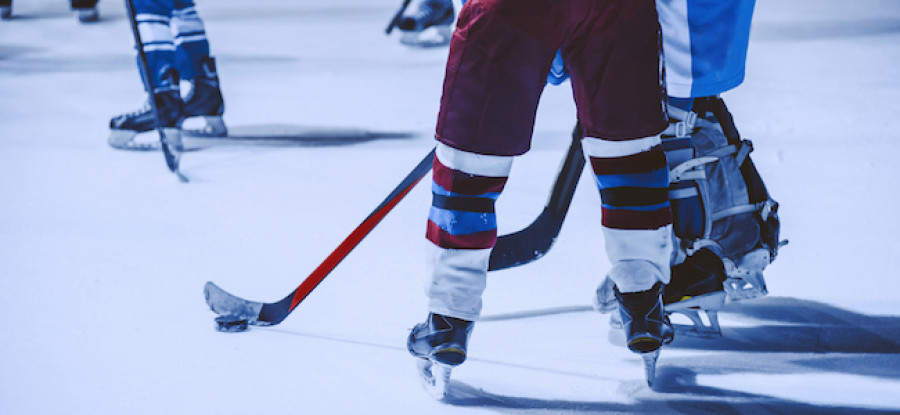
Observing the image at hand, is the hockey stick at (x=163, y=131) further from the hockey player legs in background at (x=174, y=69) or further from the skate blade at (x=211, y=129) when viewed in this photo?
the skate blade at (x=211, y=129)

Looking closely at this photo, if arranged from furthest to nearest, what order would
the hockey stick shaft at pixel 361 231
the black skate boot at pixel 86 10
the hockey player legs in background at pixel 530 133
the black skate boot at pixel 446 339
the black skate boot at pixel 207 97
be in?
the black skate boot at pixel 86 10 < the black skate boot at pixel 207 97 < the hockey stick shaft at pixel 361 231 < the black skate boot at pixel 446 339 < the hockey player legs in background at pixel 530 133

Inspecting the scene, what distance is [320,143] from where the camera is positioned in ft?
9.83

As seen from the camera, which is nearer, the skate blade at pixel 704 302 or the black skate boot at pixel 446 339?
the black skate boot at pixel 446 339

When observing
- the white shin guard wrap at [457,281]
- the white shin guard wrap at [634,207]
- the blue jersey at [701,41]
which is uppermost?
the blue jersey at [701,41]

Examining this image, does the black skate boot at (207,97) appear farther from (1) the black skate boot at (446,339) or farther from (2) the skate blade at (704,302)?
(2) the skate blade at (704,302)

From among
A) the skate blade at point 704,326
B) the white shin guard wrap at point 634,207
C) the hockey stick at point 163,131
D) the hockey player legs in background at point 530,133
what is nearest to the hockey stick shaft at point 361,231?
the hockey player legs in background at point 530,133

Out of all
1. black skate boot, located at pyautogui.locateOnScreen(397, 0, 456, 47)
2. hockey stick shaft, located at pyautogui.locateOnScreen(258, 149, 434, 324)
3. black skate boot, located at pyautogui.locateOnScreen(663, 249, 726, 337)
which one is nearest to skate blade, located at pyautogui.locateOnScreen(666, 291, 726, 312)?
black skate boot, located at pyautogui.locateOnScreen(663, 249, 726, 337)

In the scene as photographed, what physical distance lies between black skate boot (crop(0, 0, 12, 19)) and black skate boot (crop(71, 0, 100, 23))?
51cm

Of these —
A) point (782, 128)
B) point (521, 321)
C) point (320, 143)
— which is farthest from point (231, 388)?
point (782, 128)

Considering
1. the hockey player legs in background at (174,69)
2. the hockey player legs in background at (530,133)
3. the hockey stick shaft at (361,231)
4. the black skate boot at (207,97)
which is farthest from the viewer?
the black skate boot at (207,97)

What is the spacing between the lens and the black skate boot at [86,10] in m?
5.27

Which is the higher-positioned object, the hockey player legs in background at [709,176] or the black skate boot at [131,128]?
the hockey player legs in background at [709,176]

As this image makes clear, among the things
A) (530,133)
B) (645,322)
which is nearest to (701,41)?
(530,133)

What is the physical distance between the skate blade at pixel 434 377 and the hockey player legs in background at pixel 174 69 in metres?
1.73
